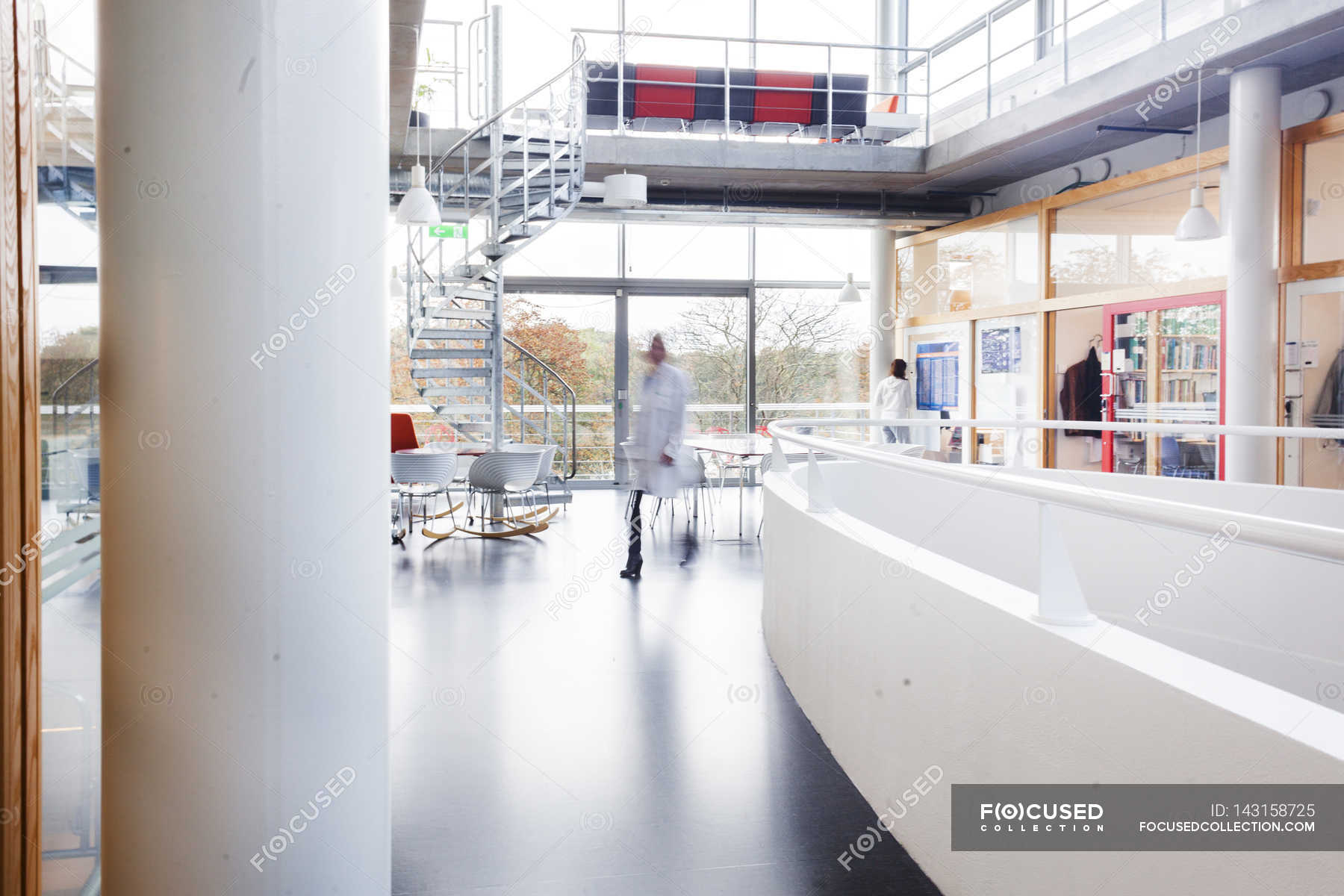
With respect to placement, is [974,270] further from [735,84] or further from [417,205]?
[417,205]

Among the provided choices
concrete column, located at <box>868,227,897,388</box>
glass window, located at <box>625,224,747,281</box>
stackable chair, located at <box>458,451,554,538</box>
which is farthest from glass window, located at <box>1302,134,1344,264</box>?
glass window, located at <box>625,224,747,281</box>

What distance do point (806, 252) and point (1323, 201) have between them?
6.39 metres

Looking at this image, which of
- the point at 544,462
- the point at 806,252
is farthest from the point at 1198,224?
the point at 806,252

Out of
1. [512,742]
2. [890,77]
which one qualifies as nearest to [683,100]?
[890,77]

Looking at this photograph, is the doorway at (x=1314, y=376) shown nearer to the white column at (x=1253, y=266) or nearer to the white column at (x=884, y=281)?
the white column at (x=1253, y=266)

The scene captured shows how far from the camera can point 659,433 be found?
20.7 feet

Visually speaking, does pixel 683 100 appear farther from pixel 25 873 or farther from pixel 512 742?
pixel 25 873

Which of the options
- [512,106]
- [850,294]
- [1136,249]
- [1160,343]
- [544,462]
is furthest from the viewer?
[850,294]

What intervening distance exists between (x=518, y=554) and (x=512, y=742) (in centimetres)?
394

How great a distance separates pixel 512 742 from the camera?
11.2 ft

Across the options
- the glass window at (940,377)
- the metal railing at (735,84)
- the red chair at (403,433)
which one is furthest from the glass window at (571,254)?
the glass window at (940,377)

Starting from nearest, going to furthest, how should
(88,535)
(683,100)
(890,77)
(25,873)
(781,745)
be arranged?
(25,873), (88,535), (781,745), (683,100), (890,77)

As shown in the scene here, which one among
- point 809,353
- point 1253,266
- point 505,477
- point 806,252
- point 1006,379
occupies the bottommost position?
point 505,477

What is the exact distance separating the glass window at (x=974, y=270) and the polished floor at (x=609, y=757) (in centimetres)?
547
